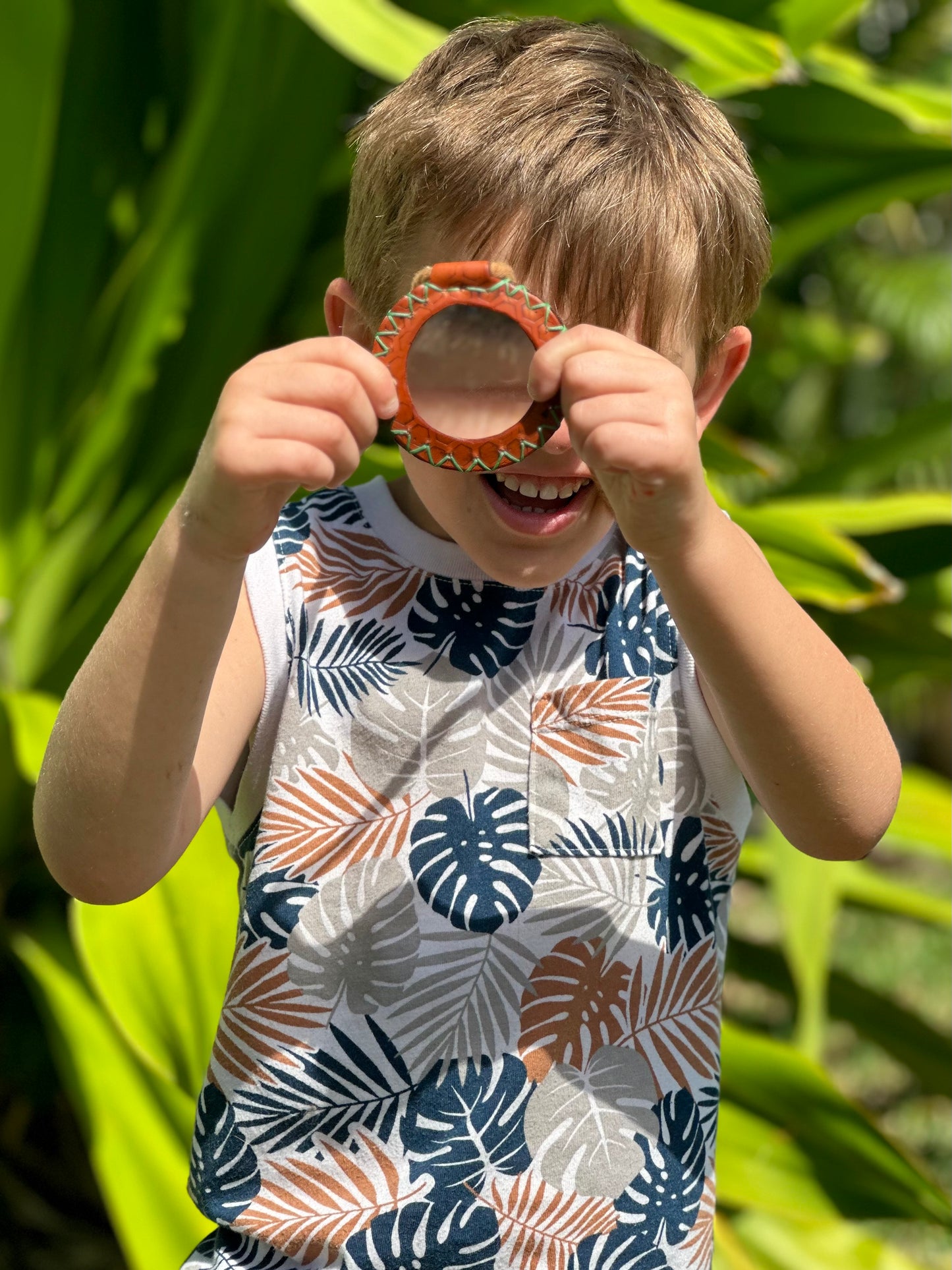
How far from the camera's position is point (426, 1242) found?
777mm

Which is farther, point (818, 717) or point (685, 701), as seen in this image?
point (685, 701)

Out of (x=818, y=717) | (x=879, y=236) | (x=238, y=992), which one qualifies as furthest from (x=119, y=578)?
(x=879, y=236)

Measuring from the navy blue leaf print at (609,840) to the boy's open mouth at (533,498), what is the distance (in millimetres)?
200

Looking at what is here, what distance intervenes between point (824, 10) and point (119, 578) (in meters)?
1.15

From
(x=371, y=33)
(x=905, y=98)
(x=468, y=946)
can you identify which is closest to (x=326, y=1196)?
(x=468, y=946)

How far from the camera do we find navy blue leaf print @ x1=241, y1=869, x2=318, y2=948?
82 cm

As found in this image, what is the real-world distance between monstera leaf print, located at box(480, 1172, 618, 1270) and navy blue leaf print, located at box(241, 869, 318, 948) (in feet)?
0.64

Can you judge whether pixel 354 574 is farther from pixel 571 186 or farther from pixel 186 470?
pixel 186 470

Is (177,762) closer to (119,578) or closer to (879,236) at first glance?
(119,578)

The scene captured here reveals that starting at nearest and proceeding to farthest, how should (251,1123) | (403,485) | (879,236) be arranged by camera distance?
(251,1123) → (403,485) → (879,236)

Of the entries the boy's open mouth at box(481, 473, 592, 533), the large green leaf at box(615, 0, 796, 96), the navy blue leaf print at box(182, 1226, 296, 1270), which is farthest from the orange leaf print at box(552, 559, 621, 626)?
the large green leaf at box(615, 0, 796, 96)

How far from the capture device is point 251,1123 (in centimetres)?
80

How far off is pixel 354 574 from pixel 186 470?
952 mm

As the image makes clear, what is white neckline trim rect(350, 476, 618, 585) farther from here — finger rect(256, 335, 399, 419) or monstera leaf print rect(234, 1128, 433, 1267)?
monstera leaf print rect(234, 1128, 433, 1267)
